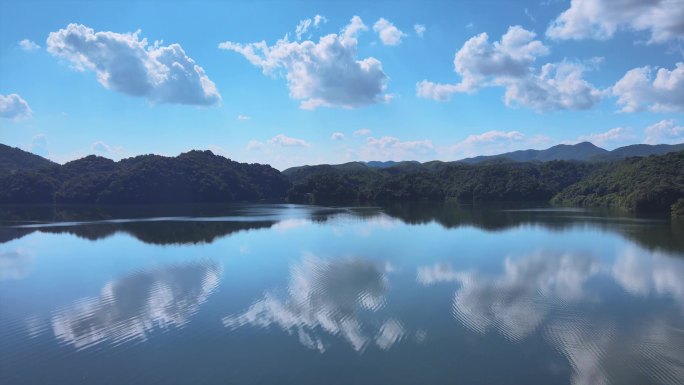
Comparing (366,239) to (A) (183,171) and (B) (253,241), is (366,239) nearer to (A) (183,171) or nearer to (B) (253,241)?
(B) (253,241)

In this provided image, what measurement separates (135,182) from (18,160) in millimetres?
52154

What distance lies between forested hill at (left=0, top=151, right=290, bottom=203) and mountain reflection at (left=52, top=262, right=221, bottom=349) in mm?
57072

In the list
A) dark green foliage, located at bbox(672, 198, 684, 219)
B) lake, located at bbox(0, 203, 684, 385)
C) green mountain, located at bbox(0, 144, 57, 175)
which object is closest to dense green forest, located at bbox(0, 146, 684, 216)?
green mountain, located at bbox(0, 144, 57, 175)

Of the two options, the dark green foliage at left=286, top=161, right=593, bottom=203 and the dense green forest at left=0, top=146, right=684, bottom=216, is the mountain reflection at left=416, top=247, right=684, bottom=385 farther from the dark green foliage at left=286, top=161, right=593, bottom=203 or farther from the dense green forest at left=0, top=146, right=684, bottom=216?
the dark green foliage at left=286, top=161, right=593, bottom=203

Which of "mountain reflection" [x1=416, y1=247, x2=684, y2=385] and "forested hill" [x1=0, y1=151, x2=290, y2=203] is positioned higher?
"forested hill" [x1=0, y1=151, x2=290, y2=203]

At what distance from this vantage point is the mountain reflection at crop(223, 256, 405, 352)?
915 cm

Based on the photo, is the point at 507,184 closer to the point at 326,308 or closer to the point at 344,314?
the point at 326,308

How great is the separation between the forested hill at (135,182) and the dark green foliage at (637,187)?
53661 millimetres

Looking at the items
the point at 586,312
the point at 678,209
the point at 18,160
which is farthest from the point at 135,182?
the point at 586,312

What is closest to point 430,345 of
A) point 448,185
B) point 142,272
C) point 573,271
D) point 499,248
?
point 573,271

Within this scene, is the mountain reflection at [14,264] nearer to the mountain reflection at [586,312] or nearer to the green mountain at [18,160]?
the mountain reflection at [586,312]

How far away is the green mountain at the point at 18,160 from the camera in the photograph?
9364 centimetres

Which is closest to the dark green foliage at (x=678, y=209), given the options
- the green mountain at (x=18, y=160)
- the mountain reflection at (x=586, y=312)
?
the mountain reflection at (x=586, y=312)

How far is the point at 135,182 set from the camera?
67.1 m
